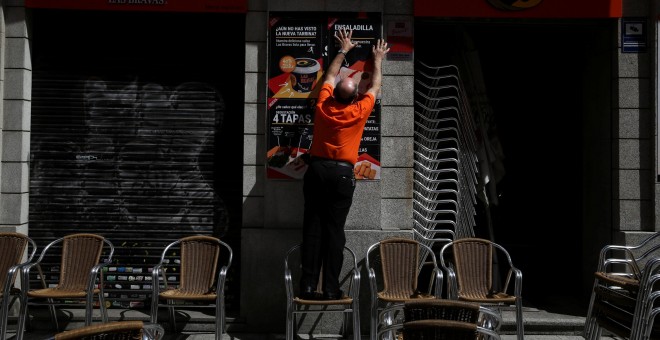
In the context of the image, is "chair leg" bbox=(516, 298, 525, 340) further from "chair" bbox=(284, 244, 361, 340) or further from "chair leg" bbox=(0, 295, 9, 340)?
"chair leg" bbox=(0, 295, 9, 340)

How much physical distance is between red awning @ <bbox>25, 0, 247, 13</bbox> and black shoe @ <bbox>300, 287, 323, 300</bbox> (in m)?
2.99

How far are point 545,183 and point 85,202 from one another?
5.54m

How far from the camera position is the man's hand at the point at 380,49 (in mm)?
7281

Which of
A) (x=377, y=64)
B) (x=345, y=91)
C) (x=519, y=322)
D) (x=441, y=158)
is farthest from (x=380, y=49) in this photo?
(x=519, y=322)

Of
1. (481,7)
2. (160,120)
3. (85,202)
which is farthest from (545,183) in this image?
(85,202)

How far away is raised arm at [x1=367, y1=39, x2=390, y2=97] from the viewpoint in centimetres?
712

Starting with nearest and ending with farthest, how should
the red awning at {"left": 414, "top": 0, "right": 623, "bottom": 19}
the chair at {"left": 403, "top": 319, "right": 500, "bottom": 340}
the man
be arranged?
1. the chair at {"left": 403, "top": 319, "right": 500, "bottom": 340}
2. the man
3. the red awning at {"left": 414, "top": 0, "right": 623, "bottom": 19}

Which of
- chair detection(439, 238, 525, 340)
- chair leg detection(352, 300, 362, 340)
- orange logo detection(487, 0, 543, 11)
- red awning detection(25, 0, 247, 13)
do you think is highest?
orange logo detection(487, 0, 543, 11)

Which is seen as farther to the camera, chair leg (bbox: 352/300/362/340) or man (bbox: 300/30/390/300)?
man (bbox: 300/30/390/300)

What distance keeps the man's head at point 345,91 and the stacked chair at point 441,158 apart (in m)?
1.28

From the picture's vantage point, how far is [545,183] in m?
9.17

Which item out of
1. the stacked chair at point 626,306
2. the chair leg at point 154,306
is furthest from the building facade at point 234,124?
the stacked chair at point 626,306

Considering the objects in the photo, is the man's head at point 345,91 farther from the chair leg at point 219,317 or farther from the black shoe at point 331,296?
the chair leg at point 219,317

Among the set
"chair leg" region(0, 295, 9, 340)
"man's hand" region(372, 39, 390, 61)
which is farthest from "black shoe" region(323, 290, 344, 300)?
"chair leg" region(0, 295, 9, 340)
